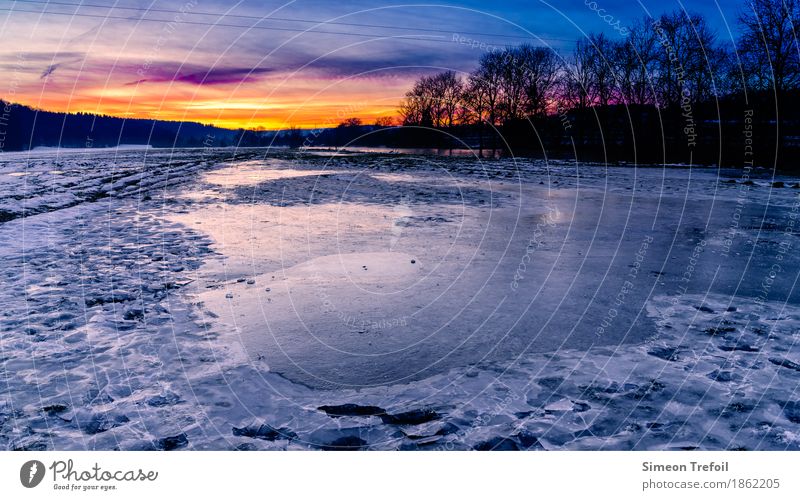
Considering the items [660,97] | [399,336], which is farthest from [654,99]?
[399,336]

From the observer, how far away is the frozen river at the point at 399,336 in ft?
15.5

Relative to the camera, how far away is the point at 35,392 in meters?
5.27

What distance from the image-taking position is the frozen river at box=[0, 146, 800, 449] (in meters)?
4.72
